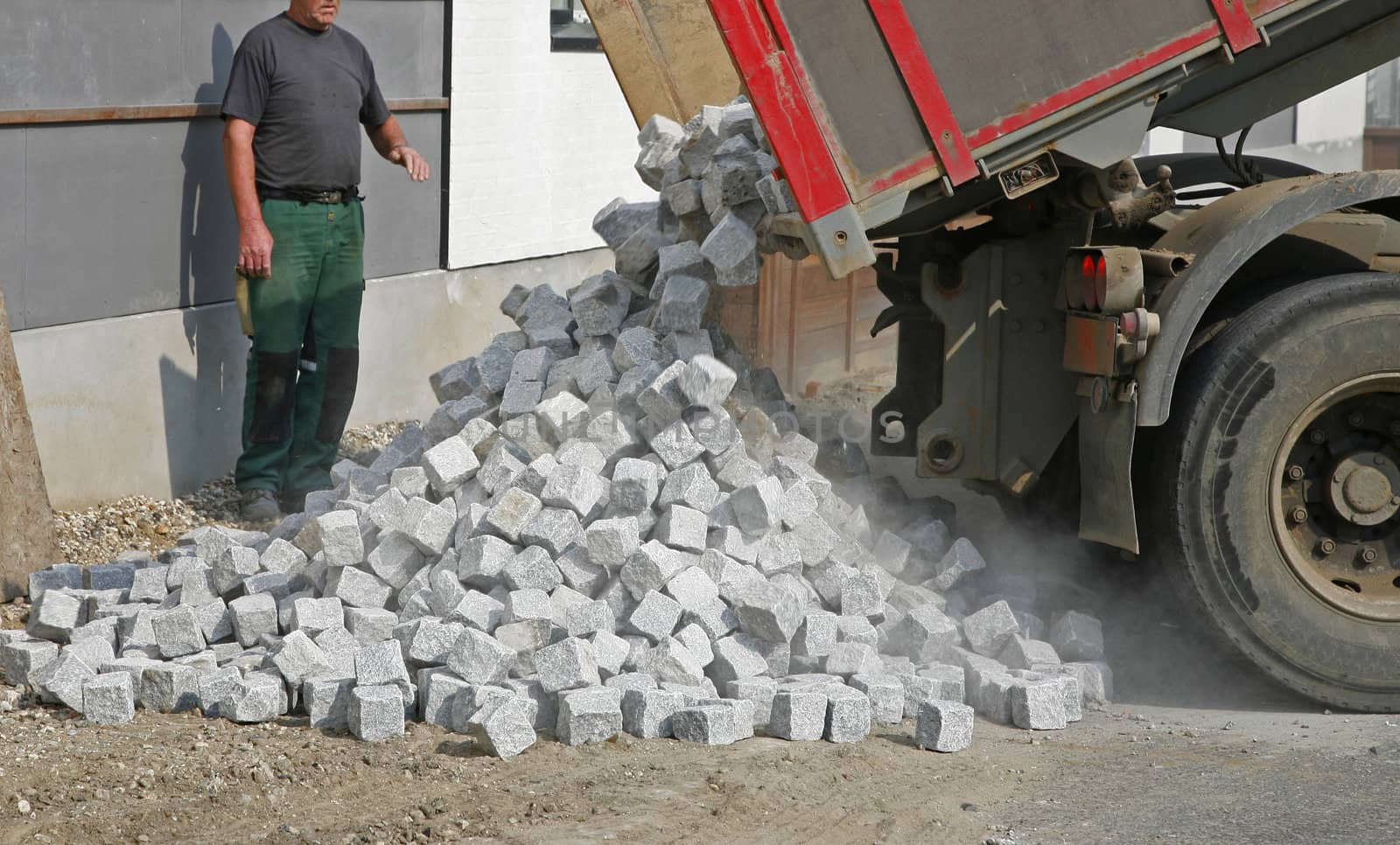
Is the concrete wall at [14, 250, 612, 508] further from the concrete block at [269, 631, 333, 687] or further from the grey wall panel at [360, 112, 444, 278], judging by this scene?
the concrete block at [269, 631, 333, 687]

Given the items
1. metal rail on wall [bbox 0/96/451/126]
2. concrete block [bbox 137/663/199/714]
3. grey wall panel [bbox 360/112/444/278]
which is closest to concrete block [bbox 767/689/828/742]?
concrete block [bbox 137/663/199/714]

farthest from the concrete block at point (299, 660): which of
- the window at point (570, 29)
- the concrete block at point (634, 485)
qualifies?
the window at point (570, 29)

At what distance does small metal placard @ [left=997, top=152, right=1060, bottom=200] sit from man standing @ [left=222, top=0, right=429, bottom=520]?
383 centimetres

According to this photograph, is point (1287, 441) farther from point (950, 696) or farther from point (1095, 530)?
point (950, 696)

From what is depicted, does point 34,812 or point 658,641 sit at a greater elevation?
point 658,641

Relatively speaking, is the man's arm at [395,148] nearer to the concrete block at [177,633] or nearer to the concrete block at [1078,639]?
the concrete block at [177,633]

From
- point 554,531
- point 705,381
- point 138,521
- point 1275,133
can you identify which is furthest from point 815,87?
point 1275,133

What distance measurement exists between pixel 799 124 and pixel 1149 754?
2.22 metres

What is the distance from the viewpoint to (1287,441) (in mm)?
4848

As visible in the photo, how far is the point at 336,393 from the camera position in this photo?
7.60 meters

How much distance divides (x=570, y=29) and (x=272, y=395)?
418 centimetres

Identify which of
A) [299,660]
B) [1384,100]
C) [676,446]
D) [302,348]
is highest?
[1384,100]

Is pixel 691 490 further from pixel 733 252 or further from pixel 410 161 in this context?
pixel 410 161

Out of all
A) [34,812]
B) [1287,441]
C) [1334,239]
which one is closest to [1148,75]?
[1334,239]
